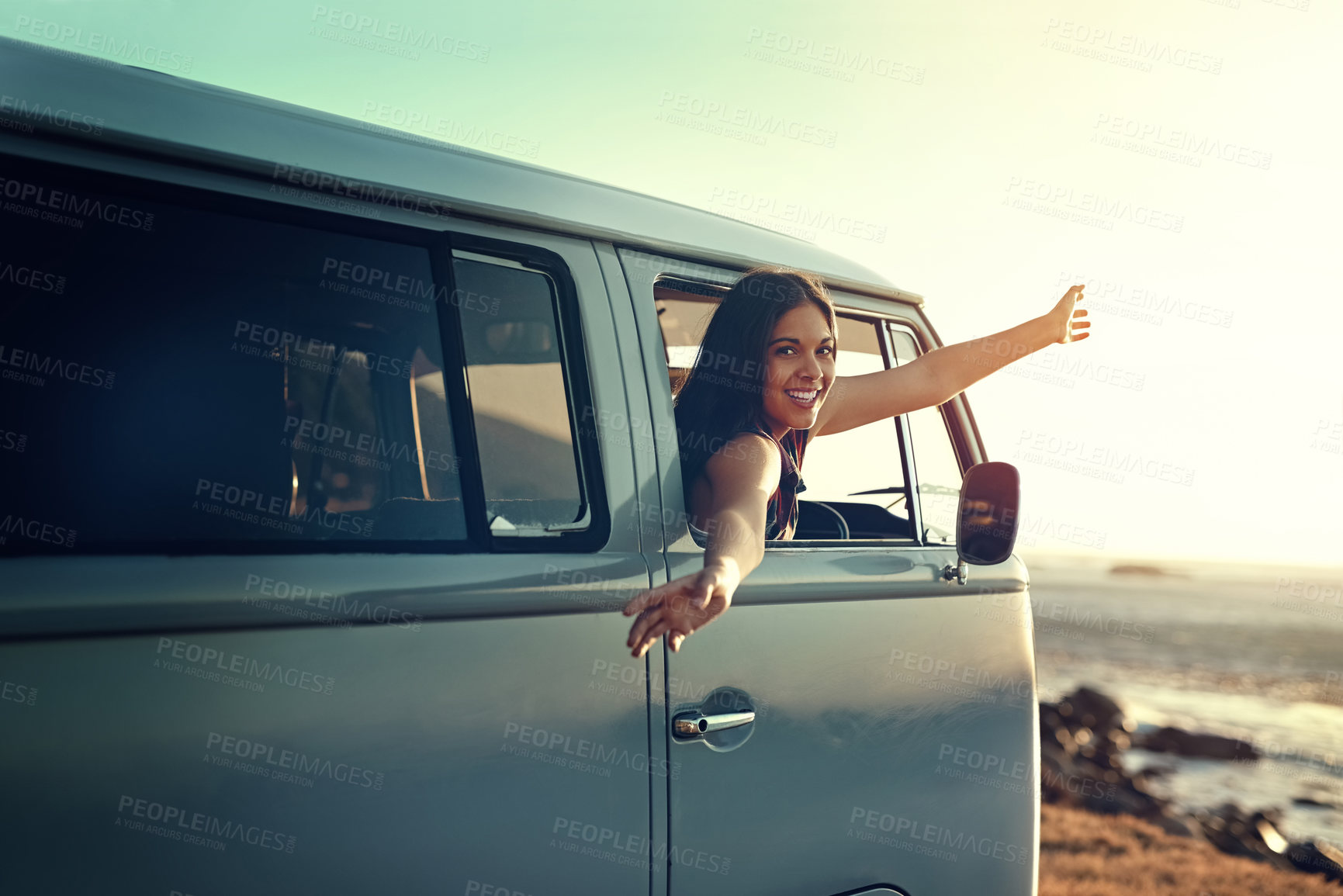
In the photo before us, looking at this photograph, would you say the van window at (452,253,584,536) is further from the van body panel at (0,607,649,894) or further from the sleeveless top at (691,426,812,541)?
the sleeveless top at (691,426,812,541)

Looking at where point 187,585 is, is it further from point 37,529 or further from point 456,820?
point 456,820

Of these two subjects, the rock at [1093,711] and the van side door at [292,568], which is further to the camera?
the rock at [1093,711]

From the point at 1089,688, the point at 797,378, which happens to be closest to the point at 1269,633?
the point at 1089,688

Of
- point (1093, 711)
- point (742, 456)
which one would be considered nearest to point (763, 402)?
point (742, 456)

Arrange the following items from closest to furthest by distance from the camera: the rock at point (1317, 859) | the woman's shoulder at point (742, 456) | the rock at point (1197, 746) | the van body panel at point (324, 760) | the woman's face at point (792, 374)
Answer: the van body panel at point (324, 760) → the woman's shoulder at point (742, 456) → the woman's face at point (792, 374) → the rock at point (1317, 859) → the rock at point (1197, 746)

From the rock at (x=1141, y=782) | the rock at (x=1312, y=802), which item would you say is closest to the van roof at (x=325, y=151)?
the rock at (x=1141, y=782)

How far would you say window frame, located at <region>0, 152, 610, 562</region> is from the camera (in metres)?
1.44

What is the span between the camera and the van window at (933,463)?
2.85m

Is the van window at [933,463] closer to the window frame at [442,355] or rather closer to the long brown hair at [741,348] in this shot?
the long brown hair at [741,348]

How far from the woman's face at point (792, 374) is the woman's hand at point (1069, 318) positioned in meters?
0.84

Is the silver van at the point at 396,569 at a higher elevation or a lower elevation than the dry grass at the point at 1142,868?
higher

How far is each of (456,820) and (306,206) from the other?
111 cm

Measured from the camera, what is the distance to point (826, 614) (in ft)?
7.24

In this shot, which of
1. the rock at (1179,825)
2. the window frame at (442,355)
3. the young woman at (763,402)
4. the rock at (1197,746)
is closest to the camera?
the window frame at (442,355)
